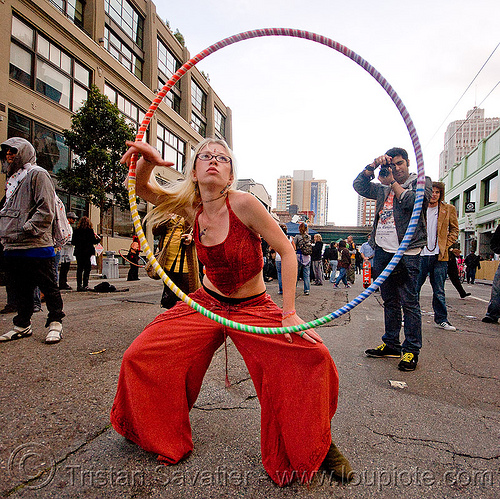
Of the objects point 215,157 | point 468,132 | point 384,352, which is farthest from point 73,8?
point 468,132

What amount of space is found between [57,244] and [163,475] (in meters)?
3.90

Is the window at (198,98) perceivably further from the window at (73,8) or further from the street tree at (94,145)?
the street tree at (94,145)

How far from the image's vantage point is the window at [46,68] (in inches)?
570

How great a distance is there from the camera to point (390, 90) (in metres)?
2.56

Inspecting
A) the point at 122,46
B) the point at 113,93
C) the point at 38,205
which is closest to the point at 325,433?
the point at 38,205

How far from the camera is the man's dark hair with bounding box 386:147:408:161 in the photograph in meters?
3.53

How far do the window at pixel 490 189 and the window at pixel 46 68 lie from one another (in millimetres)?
32099

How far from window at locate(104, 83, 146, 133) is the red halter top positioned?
20.3 metres

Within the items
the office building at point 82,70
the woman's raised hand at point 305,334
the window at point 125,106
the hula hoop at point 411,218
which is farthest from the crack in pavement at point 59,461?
the window at point 125,106

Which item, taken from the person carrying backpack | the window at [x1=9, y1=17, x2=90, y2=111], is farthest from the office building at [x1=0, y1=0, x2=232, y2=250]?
the person carrying backpack

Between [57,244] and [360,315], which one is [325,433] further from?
[360,315]

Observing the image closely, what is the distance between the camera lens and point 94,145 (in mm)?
15211

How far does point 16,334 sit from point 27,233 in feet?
3.94

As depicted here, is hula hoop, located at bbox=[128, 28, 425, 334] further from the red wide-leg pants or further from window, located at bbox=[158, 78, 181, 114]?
window, located at bbox=[158, 78, 181, 114]
